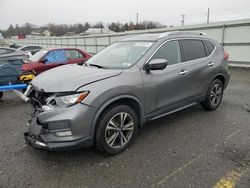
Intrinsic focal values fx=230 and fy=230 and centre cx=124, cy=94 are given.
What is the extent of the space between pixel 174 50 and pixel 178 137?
1614 mm

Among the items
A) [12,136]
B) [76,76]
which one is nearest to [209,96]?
[76,76]

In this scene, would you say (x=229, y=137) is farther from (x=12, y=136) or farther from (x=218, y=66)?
(x=12, y=136)

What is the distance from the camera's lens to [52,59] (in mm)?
8711

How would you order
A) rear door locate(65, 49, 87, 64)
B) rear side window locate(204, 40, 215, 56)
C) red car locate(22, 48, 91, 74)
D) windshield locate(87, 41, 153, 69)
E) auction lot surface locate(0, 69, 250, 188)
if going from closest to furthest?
auction lot surface locate(0, 69, 250, 188) < windshield locate(87, 41, 153, 69) < rear side window locate(204, 40, 215, 56) < red car locate(22, 48, 91, 74) < rear door locate(65, 49, 87, 64)

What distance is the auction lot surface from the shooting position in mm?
2895

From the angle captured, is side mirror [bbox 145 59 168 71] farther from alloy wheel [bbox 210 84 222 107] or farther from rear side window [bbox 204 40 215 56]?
alloy wheel [bbox 210 84 222 107]

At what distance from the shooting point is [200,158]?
3365mm

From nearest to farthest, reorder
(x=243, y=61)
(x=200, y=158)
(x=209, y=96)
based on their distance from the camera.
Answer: (x=200, y=158) < (x=209, y=96) < (x=243, y=61)

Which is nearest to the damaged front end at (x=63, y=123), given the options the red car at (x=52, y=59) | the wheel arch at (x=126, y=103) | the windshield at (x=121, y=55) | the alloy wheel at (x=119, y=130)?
the wheel arch at (x=126, y=103)

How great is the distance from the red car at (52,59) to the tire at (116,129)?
→ 5.47m

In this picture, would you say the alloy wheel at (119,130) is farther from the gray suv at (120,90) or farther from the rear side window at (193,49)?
the rear side window at (193,49)

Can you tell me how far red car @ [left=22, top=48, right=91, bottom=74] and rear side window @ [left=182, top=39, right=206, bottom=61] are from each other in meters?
4.82

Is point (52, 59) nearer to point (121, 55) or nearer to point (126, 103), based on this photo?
point (121, 55)

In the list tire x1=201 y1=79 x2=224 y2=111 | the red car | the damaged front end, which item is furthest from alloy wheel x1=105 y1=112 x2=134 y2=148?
the red car
